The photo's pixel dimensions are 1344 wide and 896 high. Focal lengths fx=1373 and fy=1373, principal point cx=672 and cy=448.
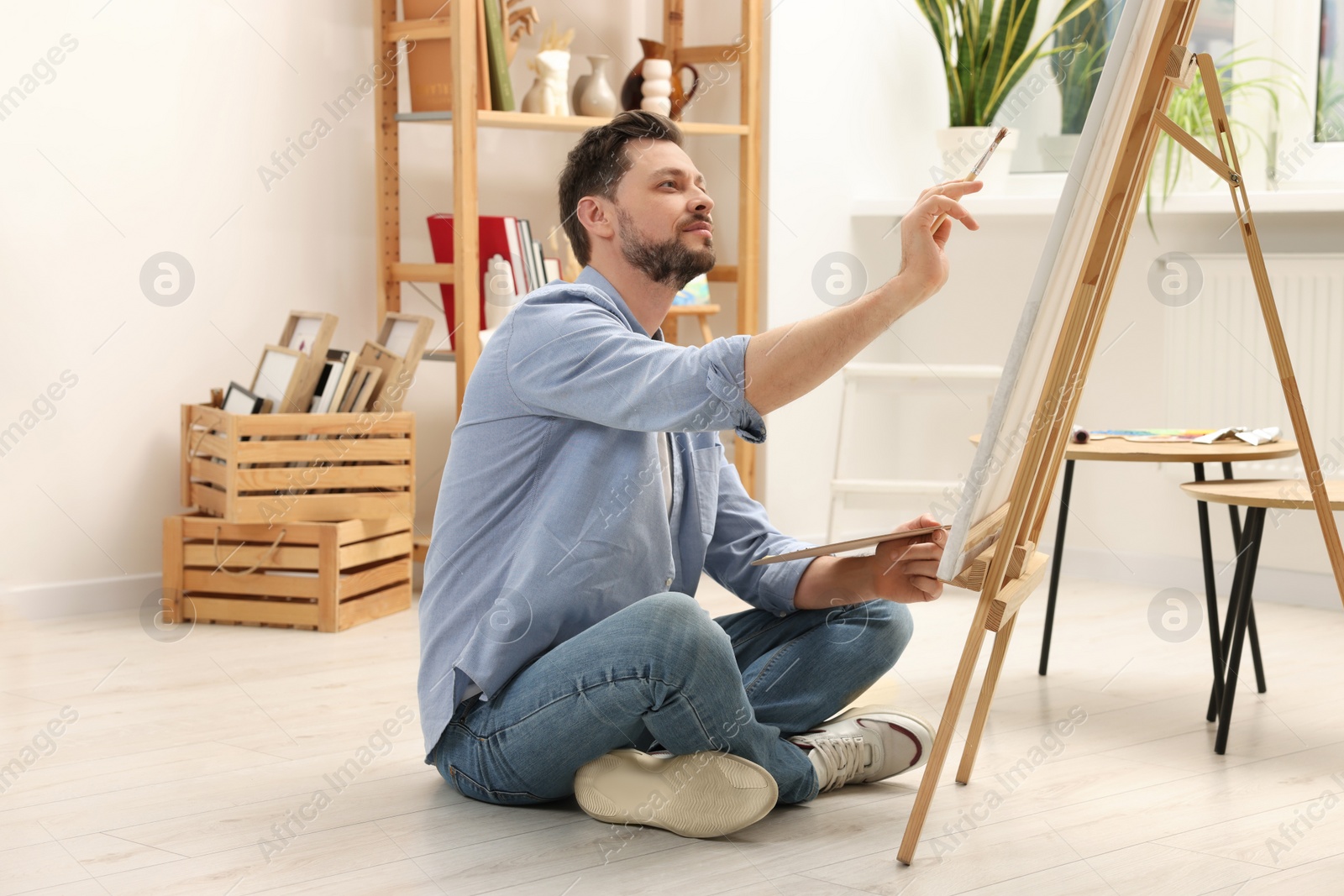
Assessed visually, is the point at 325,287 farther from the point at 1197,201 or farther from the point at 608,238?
the point at 1197,201

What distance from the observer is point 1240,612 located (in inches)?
84.3

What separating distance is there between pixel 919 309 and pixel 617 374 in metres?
2.44

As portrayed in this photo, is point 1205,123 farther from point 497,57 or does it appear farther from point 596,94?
point 497,57

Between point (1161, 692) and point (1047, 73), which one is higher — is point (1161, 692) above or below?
below

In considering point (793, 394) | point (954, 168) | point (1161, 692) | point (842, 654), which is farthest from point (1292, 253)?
point (793, 394)

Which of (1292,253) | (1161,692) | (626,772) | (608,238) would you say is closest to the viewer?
(626,772)

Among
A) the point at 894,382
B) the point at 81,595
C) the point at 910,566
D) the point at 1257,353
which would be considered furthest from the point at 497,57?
the point at 910,566

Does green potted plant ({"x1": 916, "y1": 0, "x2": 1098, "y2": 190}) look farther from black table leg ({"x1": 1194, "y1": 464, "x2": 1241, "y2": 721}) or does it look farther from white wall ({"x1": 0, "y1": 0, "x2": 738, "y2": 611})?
black table leg ({"x1": 1194, "y1": 464, "x2": 1241, "y2": 721})

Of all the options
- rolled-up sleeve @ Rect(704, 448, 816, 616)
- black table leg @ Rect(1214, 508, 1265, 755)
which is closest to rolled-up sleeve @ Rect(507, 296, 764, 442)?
rolled-up sleeve @ Rect(704, 448, 816, 616)

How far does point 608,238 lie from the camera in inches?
71.1

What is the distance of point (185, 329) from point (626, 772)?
6.70 feet

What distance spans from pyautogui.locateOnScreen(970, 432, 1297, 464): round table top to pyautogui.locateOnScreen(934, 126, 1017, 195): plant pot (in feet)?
4.93

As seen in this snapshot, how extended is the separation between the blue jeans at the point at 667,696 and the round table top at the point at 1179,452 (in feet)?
1.83

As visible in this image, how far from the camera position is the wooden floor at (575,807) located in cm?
158
